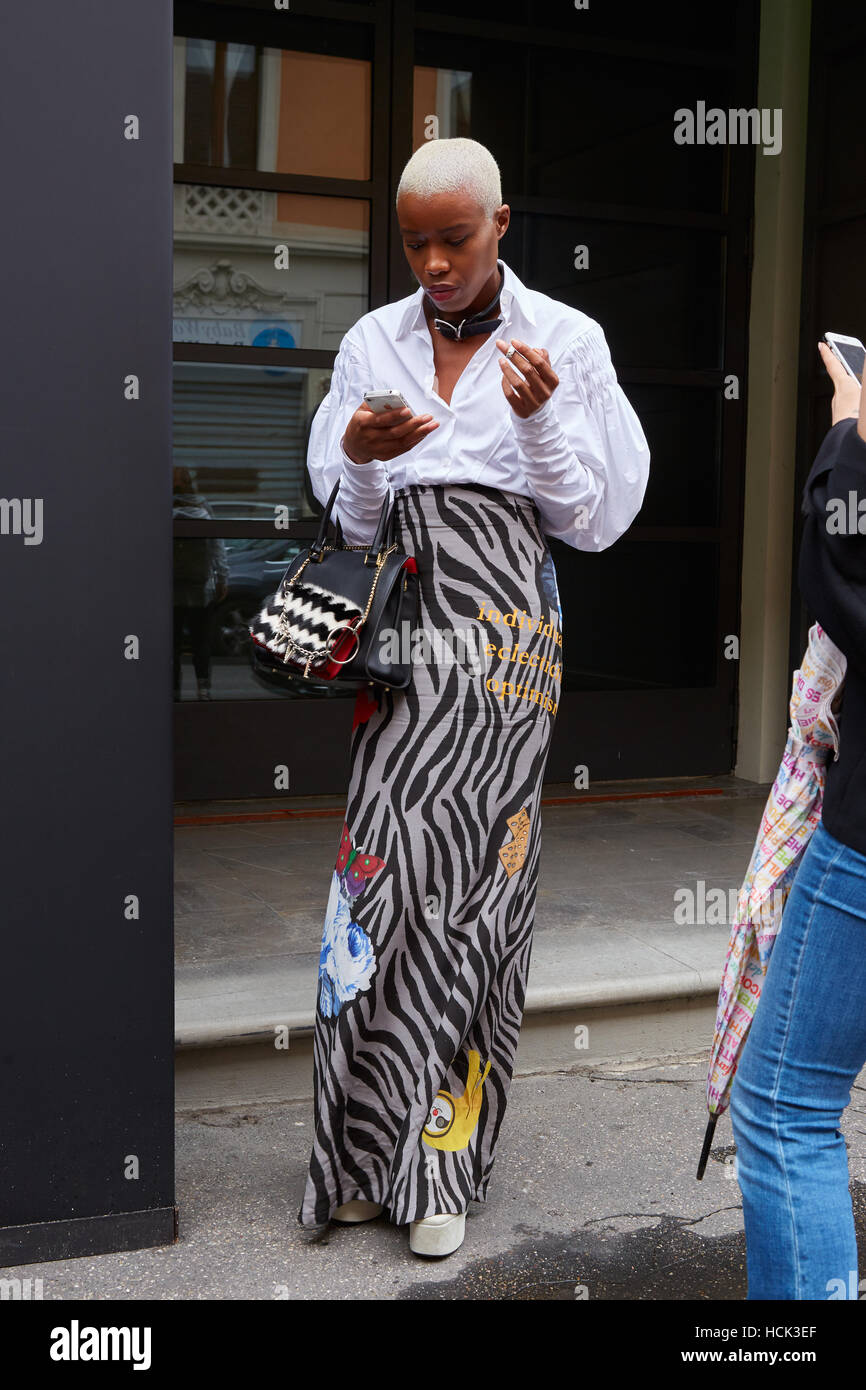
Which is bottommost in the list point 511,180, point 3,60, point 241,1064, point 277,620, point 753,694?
point 241,1064

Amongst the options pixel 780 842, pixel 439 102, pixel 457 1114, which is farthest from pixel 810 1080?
pixel 439 102

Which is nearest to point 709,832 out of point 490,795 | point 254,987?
point 254,987

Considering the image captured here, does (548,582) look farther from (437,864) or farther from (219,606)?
(219,606)

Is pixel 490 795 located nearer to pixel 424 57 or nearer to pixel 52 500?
pixel 52 500

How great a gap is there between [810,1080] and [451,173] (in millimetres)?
1671

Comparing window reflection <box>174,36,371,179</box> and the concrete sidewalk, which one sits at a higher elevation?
window reflection <box>174,36,371,179</box>

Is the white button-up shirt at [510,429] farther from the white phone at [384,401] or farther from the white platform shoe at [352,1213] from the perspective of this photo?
the white platform shoe at [352,1213]

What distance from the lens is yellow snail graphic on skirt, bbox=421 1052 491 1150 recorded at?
9.30 feet

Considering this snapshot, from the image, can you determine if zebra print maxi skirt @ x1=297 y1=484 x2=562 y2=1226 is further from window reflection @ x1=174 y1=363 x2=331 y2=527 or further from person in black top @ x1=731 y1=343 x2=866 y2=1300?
window reflection @ x1=174 y1=363 x2=331 y2=527

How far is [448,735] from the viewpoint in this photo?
2.76 meters

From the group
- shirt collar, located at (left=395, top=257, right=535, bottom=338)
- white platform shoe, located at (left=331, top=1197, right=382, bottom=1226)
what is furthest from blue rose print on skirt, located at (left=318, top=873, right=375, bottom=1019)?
shirt collar, located at (left=395, top=257, right=535, bottom=338)

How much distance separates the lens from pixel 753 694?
681 centimetres

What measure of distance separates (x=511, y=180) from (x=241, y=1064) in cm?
430

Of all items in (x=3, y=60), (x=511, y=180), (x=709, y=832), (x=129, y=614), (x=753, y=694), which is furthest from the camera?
(x=753, y=694)
